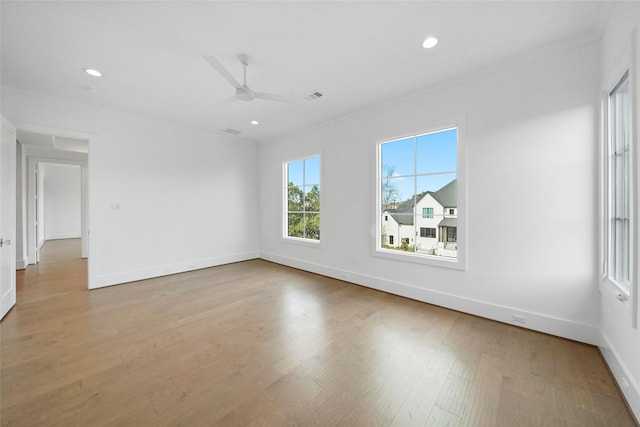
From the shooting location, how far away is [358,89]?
132 inches

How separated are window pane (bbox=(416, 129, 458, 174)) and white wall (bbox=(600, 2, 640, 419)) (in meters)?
1.33

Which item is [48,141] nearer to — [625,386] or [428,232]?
[428,232]

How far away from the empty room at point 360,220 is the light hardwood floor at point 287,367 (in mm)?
19

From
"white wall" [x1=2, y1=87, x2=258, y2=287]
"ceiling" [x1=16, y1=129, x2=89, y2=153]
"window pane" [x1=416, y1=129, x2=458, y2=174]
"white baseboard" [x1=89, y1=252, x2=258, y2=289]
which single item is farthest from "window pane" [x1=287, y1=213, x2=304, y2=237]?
"ceiling" [x1=16, y1=129, x2=89, y2=153]

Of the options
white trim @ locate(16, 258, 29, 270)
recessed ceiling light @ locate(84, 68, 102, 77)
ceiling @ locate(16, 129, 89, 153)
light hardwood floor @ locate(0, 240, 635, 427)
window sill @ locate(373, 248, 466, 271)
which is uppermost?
recessed ceiling light @ locate(84, 68, 102, 77)

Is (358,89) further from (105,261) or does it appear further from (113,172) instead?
(105,261)

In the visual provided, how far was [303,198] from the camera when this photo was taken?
5.32 metres

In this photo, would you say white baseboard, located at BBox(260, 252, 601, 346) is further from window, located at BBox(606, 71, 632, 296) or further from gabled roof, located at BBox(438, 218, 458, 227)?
gabled roof, located at BBox(438, 218, 458, 227)

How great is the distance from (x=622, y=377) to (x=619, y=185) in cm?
142

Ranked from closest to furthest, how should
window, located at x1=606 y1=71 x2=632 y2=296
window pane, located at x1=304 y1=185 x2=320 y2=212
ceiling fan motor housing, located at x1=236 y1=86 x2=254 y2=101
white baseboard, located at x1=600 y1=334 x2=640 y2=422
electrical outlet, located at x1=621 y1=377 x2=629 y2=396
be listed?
white baseboard, located at x1=600 y1=334 x2=640 y2=422, electrical outlet, located at x1=621 y1=377 x2=629 y2=396, window, located at x1=606 y1=71 x2=632 y2=296, ceiling fan motor housing, located at x1=236 y1=86 x2=254 y2=101, window pane, located at x1=304 y1=185 x2=320 y2=212

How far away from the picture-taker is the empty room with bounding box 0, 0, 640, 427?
5.61ft

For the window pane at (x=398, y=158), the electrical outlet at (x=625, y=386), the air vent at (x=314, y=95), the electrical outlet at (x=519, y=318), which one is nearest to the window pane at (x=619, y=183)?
the electrical outlet at (x=625, y=386)

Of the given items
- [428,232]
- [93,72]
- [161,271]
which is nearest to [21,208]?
[161,271]

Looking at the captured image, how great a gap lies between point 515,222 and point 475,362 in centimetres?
154
